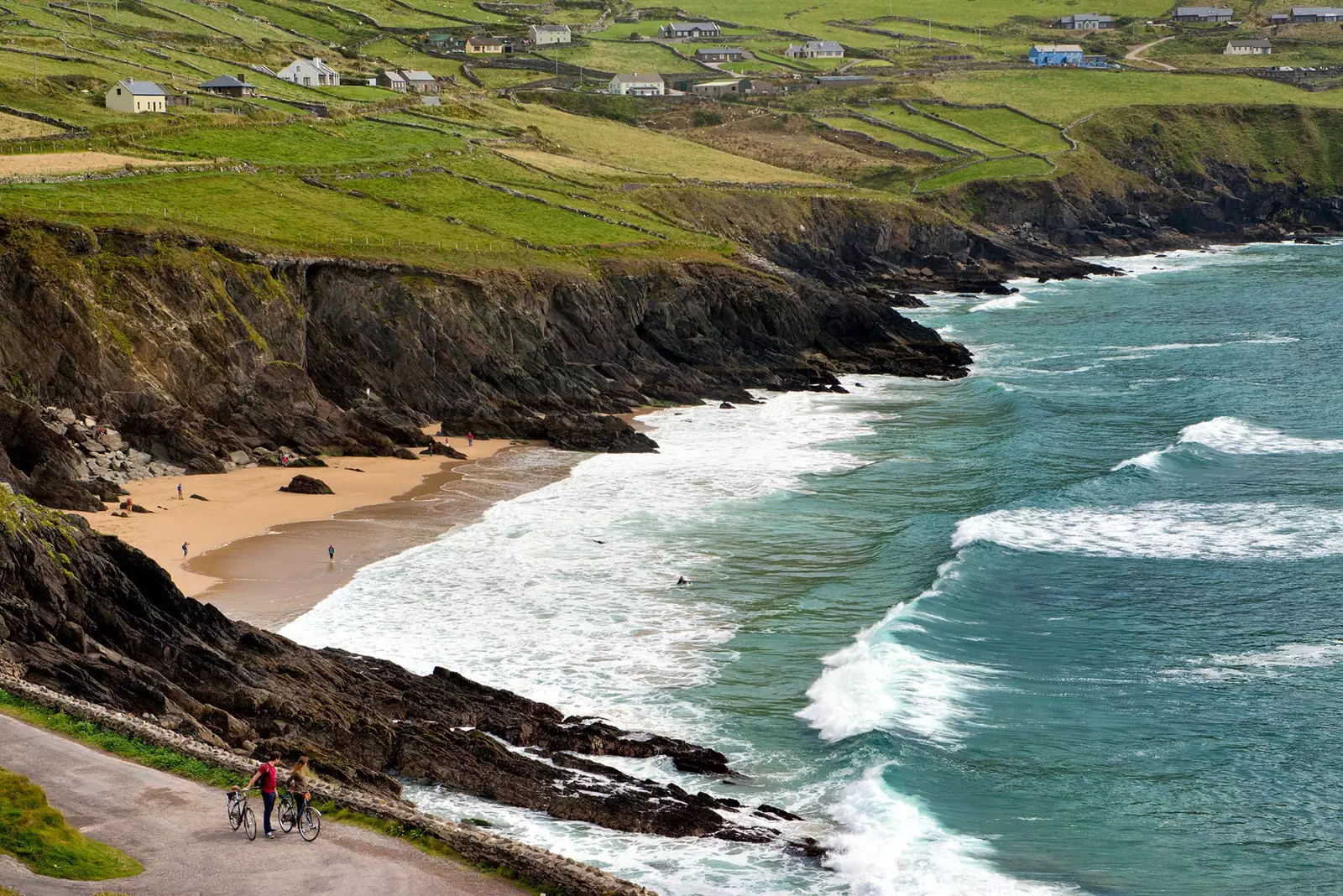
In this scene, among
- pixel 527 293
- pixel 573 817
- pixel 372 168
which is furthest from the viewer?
pixel 372 168

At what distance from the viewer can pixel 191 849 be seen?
26469 mm

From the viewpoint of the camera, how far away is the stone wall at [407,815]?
26.3m

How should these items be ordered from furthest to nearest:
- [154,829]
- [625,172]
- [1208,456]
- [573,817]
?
[625,172] < [1208,456] < [573,817] < [154,829]

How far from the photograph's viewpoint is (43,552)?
36.7 m

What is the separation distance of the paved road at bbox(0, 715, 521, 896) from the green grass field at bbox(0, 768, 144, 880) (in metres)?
0.25

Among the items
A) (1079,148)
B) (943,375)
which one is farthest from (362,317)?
(1079,148)

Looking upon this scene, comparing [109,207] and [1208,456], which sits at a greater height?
[109,207]

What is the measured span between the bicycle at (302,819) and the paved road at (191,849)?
0.47ft

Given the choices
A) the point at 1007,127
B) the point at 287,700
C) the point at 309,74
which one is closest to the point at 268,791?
the point at 287,700

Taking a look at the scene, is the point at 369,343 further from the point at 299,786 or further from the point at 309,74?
the point at 309,74

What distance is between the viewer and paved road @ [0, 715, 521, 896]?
2520 cm

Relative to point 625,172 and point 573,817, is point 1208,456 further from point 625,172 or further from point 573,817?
point 625,172

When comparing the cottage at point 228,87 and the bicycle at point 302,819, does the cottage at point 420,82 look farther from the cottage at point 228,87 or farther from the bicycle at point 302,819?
the bicycle at point 302,819

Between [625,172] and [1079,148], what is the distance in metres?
62.2
